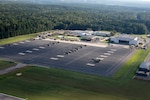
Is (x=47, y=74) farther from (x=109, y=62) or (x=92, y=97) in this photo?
(x=109, y=62)

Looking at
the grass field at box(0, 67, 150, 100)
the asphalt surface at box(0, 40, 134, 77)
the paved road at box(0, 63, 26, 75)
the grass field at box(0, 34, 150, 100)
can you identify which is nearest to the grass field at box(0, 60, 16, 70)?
the grass field at box(0, 34, 150, 100)

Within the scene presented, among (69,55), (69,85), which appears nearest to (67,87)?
(69,85)

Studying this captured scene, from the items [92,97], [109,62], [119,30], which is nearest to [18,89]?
[92,97]

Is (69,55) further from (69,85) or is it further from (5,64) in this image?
(69,85)

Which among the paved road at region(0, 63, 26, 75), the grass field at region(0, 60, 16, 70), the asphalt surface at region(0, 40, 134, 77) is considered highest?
the grass field at region(0, 60, 16, 70)

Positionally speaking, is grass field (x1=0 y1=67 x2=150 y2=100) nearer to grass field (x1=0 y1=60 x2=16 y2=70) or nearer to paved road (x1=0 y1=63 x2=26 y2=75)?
paved road (x1=0 y1=63 x2=26 y2=75)

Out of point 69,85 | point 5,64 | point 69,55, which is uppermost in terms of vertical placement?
point 5,64

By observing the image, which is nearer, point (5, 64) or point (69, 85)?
point (69, 85)
